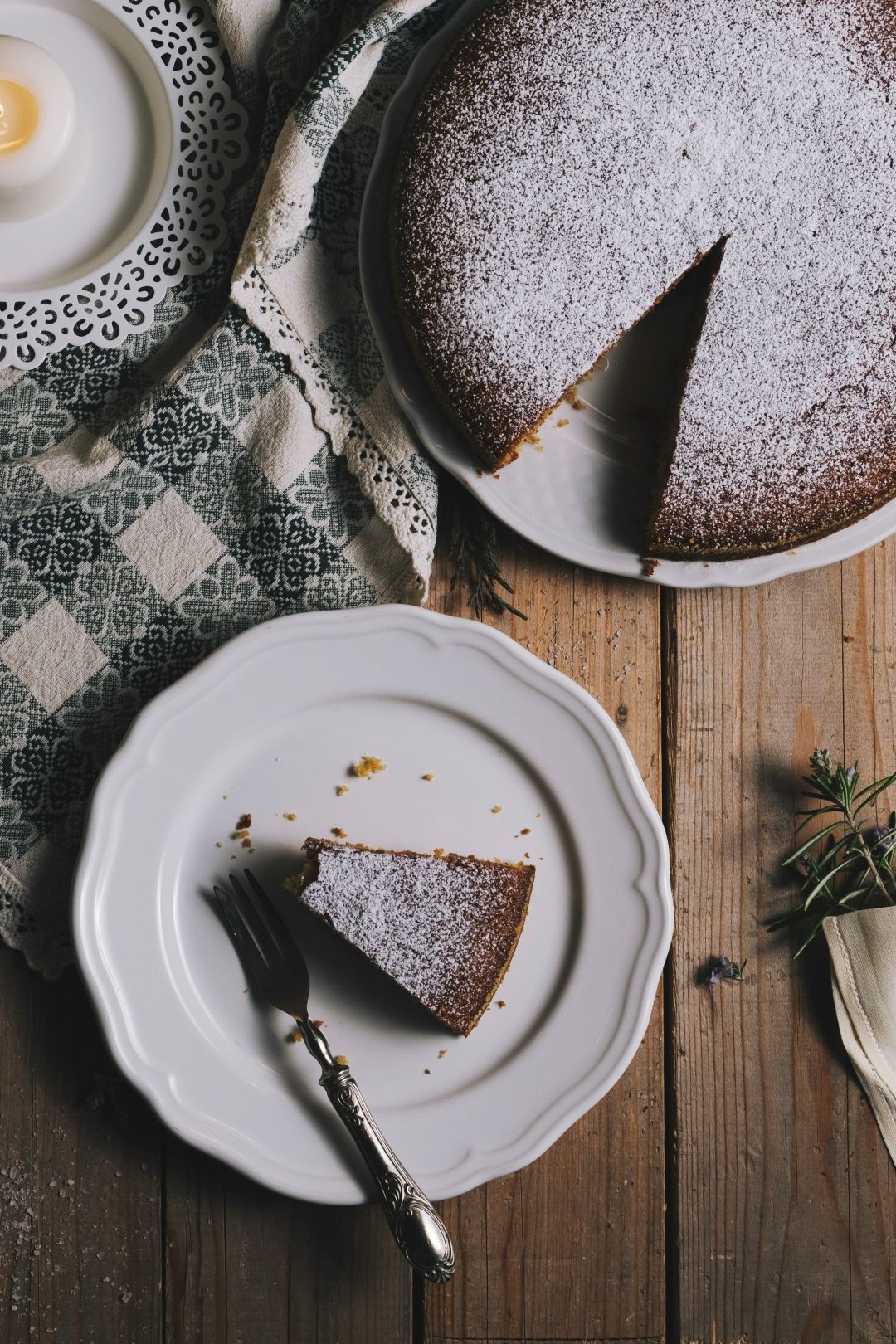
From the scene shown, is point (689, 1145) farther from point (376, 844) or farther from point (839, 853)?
point (376, 844)

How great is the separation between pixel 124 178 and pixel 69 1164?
78.8 inches

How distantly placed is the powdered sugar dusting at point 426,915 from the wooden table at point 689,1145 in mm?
435

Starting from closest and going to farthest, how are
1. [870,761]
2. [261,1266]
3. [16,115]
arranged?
[16,115] < [261,1266] < [870,761]

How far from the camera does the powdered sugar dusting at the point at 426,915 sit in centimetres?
175

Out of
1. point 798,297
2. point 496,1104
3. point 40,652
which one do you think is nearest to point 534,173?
point 798,297

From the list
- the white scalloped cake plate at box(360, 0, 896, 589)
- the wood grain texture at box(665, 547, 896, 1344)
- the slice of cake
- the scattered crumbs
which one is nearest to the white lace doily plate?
the white scalloped cake plate at box(360, 0, 896, 589)

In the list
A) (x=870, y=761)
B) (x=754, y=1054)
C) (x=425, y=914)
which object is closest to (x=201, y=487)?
(x=425, y=914)

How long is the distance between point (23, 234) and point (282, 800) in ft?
4.07

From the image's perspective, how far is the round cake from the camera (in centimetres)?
172

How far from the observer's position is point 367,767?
1842 millimetres

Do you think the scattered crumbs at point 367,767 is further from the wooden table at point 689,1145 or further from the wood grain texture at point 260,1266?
the wood grain texture at point 260,1266

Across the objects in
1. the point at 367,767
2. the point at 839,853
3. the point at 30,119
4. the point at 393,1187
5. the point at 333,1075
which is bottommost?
the point at 839,853

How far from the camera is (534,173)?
5.66ft

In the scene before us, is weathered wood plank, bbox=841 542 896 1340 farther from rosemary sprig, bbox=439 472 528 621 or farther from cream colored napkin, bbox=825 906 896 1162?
rosemary sprig, bbox=439 472 528 621
